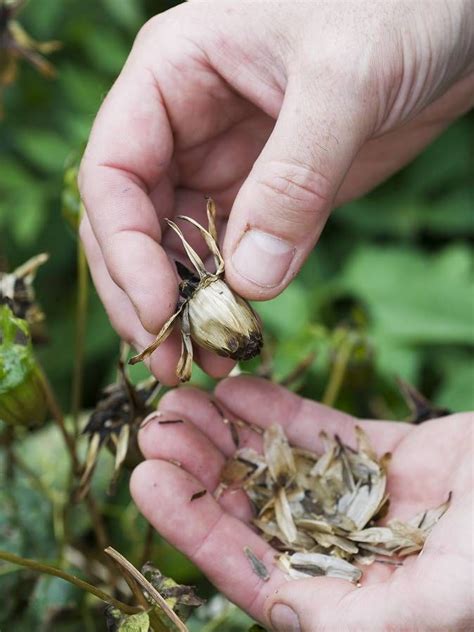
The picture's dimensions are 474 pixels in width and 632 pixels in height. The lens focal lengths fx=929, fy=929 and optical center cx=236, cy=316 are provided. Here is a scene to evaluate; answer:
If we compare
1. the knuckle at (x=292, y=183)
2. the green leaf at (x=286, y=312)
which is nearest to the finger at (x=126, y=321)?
the knuckle at (x=292, y=183)

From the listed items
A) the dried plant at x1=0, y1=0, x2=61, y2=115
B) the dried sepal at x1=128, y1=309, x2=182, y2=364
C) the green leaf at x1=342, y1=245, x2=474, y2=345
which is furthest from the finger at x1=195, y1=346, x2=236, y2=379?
the green leaf at x1=342, y1=245, x2=474, y2=345

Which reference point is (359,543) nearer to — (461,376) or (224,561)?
(224,561)

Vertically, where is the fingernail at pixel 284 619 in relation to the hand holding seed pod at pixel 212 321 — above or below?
below

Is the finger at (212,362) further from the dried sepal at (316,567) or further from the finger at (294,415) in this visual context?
the dried sepal at (316,567)

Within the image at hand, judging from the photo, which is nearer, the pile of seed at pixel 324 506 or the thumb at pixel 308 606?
the thumb at pixel 308 606

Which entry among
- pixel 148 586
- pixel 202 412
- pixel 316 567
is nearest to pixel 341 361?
pixel 202 412

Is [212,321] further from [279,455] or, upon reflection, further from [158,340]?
[279,455]
